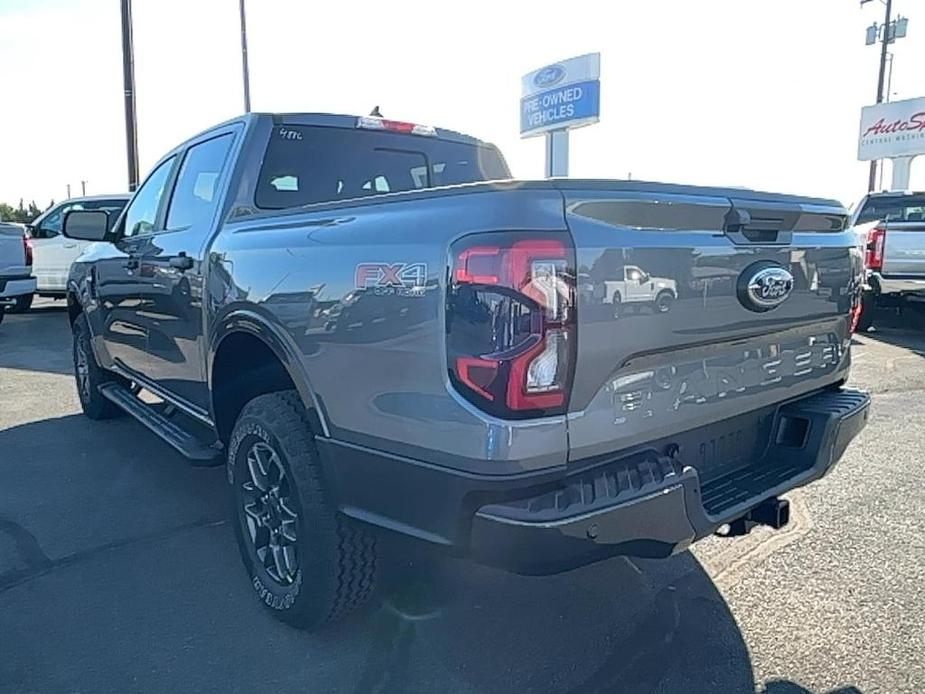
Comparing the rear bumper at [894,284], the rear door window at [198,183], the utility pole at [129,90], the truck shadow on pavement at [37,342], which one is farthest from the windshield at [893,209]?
the utility pole at [129,90]

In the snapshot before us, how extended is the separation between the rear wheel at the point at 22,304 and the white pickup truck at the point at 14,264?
224 mm

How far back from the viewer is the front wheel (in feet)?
8.81

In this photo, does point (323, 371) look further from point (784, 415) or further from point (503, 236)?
point (784, 415)

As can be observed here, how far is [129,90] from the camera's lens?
52.5 feet

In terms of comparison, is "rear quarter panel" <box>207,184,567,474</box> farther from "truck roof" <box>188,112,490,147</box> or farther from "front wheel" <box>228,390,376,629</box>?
"truck roof" <box>188,112,490,147</box>

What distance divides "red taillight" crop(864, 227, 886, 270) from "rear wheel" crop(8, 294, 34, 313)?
12.0 meters

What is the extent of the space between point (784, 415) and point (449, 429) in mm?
1505

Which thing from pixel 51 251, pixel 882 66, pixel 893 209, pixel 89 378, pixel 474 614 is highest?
pixel 882 66

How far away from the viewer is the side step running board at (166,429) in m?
3.70

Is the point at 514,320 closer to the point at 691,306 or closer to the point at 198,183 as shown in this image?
the point at 691,306

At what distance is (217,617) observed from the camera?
10.1 feet

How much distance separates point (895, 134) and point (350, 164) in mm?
27783

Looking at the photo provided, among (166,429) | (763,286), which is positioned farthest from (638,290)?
(166,429)

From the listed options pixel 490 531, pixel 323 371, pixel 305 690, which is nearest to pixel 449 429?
pixel 490 531
